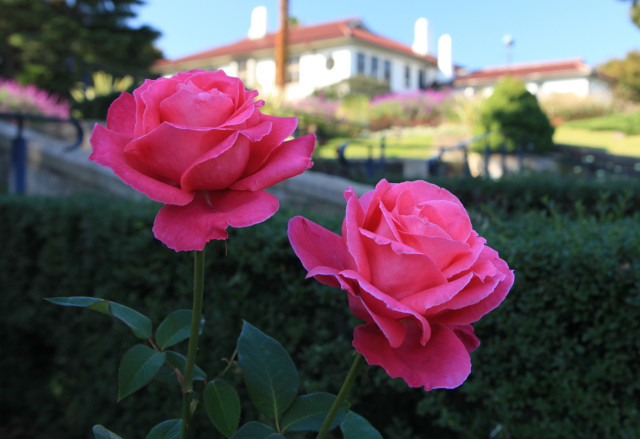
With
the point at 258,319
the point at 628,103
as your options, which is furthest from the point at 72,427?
the point at 628,103

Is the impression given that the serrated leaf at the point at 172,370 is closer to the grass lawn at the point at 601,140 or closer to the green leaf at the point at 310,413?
the green leaf at the point at 310,413

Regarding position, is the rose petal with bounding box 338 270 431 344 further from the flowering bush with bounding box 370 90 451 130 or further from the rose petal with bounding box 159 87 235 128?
the flowering bush with bounding box 370 90 451 130

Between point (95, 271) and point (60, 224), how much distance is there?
1.54 ft

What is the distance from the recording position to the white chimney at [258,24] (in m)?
42.6

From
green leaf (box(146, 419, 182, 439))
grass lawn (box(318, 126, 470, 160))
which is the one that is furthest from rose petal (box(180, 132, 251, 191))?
grass lawn (box(318, 126, 470, 160))

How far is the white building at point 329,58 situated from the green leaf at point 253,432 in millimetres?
34042

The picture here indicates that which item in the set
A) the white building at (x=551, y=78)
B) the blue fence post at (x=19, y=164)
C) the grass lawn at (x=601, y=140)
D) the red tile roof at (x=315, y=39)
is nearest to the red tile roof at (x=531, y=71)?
the white building at (x=551, y=78)

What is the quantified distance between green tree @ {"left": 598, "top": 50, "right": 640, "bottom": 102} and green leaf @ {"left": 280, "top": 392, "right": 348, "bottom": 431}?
3600 centimetres

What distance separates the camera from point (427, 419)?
2248 millimetres

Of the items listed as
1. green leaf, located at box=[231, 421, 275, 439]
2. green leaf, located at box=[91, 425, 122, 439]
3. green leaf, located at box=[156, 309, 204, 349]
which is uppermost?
green leaf, located at box=[156, 309, 204, 349]

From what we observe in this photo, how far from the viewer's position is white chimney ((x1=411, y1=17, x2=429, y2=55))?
144 feet

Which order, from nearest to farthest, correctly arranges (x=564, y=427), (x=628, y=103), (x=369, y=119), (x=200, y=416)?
(x=564, y=427) < (x=200, y=416) < (x=369, y=119) < (x=628, y=103)

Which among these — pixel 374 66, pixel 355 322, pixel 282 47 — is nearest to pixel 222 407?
pixel 355 322

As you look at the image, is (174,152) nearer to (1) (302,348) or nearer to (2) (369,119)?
(1) (302,348)
